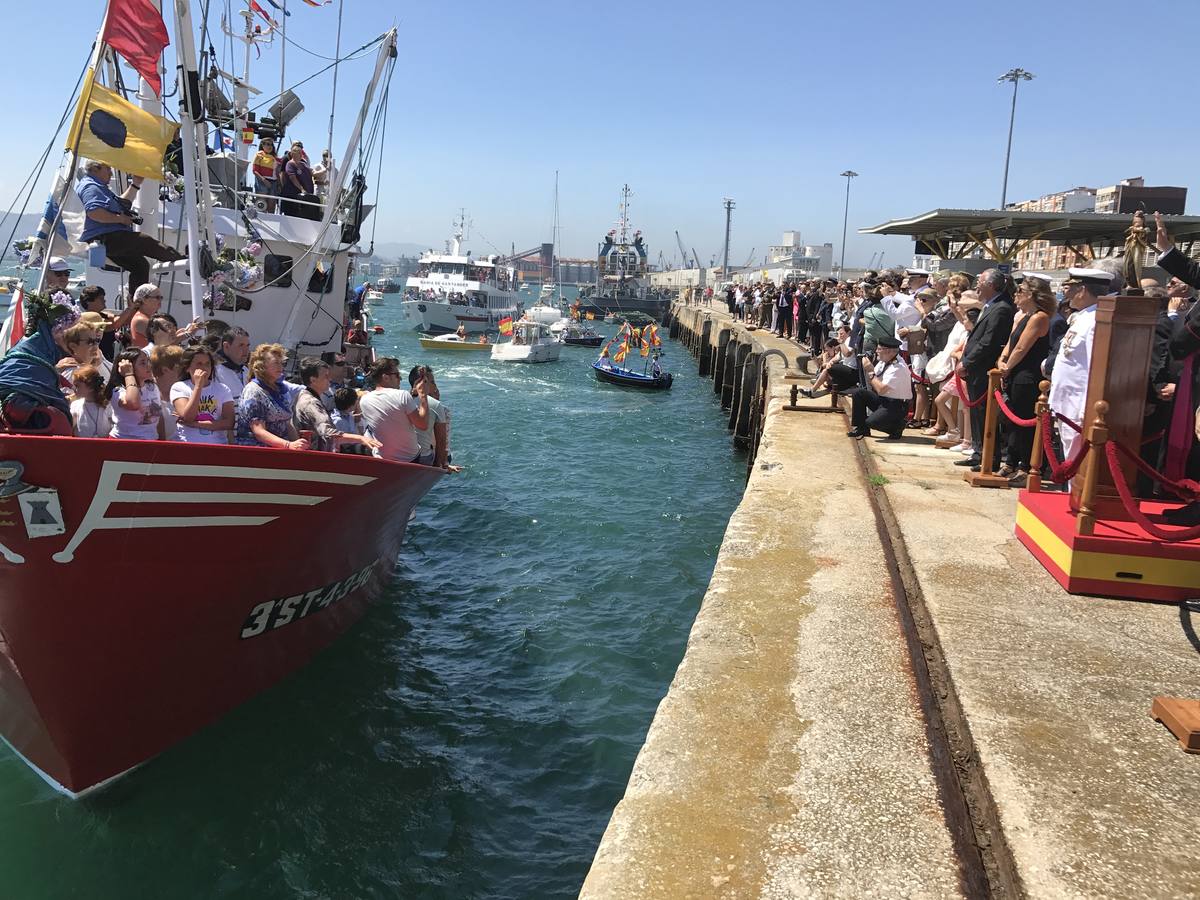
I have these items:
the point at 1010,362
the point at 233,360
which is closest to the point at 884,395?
the point at 1010,362

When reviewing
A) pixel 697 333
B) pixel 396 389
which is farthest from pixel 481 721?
pixel 697 333

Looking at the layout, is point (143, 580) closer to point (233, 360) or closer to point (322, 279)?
point (233, 360)

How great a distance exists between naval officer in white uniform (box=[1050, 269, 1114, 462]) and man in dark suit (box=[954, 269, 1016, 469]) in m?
1.54

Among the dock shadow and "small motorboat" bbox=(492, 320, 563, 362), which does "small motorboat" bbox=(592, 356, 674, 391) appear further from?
the dock shadow

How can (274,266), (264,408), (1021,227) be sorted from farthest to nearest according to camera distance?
1. (1021,227)
2. (274,266)
3. (264,408)

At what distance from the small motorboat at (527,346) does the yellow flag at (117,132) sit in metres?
31.7

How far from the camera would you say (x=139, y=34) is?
6738 mm

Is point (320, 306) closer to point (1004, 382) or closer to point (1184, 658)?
point (1004, 382)

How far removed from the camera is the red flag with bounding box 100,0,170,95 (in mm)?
6508

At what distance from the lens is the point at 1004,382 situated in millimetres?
7465

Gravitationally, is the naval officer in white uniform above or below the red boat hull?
above

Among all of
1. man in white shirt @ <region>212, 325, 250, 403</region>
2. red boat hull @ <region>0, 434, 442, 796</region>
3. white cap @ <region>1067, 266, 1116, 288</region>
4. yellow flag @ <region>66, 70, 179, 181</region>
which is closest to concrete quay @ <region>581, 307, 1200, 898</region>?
white cap @ <region>1067, 266, 1116, 288</region>

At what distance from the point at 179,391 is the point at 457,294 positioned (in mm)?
48193

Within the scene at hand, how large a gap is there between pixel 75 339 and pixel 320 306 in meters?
8.80
